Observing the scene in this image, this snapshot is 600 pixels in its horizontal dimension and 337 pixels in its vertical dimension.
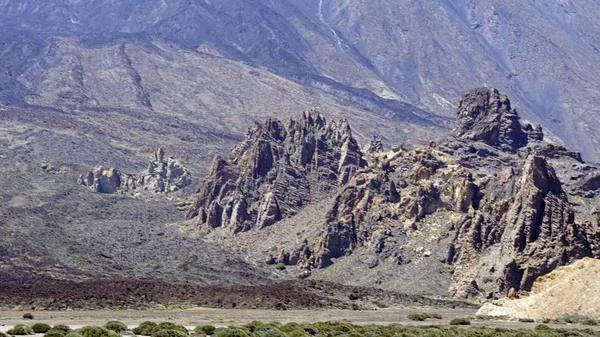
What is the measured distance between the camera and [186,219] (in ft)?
559

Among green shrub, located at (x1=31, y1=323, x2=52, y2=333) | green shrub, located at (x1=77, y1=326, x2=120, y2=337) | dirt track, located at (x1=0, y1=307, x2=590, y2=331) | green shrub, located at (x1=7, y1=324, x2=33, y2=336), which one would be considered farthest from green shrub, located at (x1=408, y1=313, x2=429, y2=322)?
green shrub, located at (x1=77, y1=326, x2=120, y2=337)

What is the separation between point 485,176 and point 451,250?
24.4 m

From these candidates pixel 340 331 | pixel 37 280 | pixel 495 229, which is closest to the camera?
pixel 340 331

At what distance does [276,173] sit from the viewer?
168875 mm

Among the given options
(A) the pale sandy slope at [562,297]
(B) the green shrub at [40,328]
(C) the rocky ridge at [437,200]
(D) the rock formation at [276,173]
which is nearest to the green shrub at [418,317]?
(A) the pale sandy slope at [562,297]

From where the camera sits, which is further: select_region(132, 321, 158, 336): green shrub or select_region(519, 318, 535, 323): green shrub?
select_region(519, 318, 535, 323): green shrub

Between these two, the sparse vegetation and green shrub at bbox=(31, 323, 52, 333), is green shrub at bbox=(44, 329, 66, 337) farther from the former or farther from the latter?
the sparse vegetation

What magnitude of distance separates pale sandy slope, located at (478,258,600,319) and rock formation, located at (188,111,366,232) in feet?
234

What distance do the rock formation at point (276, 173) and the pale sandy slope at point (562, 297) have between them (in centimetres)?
7142

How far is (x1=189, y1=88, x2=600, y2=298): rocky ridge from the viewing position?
108 m

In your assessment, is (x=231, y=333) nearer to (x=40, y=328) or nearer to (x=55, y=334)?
(x=55, y=334)

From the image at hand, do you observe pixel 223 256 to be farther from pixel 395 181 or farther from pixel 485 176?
pixel 485 176

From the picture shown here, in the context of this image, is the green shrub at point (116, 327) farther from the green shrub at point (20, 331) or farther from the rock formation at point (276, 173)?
the rock formation at point (276, 173)

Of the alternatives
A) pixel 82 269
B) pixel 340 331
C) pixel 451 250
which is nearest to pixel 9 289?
pixel 82 269
